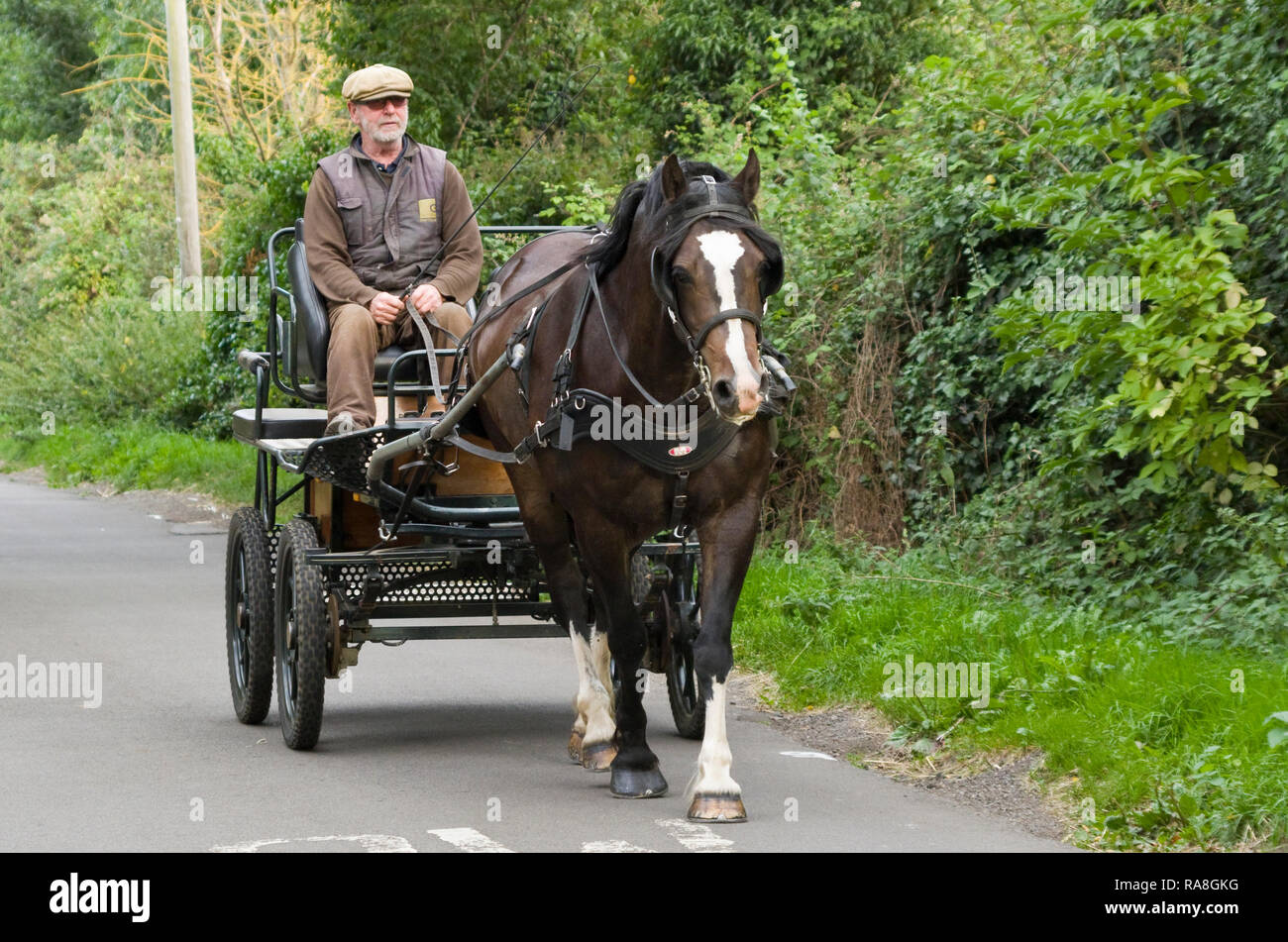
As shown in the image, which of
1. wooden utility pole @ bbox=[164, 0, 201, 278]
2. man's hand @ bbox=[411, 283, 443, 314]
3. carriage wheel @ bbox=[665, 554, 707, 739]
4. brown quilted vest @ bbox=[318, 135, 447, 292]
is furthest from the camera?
wooden utility pole @ bbox=[164, 0, 201, 278]

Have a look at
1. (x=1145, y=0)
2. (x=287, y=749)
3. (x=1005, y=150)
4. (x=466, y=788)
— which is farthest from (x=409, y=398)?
(x=1145, y=0)

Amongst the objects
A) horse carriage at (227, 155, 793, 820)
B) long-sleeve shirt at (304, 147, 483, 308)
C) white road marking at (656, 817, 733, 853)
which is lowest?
white road marking at (656, 817, 733, 853)

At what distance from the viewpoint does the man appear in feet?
27.2

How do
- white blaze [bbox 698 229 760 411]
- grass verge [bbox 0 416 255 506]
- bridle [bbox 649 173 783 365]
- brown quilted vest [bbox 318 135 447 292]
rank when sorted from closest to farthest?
white blaze [bbox 698 229 760 411], bridle [bbox 649 173 783 365], brown quilted vest [bbox 318 135 447 292], grass verge [bbox 0 416 255 506]

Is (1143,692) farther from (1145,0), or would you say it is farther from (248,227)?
(248,227)

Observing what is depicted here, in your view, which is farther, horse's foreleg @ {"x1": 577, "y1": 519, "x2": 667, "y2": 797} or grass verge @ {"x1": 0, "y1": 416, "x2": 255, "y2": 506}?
grass verge @ {"x1": 0, "y1": 416, "x2": 255, "y2": 506}

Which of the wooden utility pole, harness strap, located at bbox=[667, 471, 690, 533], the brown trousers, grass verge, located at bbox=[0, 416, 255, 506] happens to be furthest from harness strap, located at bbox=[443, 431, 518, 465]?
the wooden utility pole

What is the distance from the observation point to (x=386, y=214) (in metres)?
8.49

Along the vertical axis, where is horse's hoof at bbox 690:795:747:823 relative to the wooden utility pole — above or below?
below

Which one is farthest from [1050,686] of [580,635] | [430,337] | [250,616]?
[250,616]

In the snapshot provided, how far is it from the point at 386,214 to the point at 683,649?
2.49 m

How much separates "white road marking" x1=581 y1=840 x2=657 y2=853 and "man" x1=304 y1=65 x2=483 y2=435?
288 centimetres

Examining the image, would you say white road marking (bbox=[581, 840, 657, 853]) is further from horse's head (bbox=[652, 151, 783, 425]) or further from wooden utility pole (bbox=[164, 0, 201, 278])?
wooden utility pole (bbox=[164, 0, 201, 278])

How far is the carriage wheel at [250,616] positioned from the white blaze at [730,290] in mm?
3261
